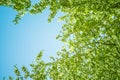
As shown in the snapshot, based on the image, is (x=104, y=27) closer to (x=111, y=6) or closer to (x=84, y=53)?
(x=84, y=53)

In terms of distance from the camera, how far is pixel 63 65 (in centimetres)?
1362

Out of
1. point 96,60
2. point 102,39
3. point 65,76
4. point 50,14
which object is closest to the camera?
point 50,14

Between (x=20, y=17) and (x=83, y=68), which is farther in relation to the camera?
(x=83, y=68)

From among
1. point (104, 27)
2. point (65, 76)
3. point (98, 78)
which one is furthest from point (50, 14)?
point (65, 76)

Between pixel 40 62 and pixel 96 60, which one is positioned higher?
pixel 40 62

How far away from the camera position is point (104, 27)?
10.9 metres

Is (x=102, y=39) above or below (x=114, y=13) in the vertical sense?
above

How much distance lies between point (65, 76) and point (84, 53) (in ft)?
6.82

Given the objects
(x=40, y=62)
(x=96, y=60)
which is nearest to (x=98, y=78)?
(x=96, y=60)

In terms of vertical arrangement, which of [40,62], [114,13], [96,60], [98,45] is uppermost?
[40,62]

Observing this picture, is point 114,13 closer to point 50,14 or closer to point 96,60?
point 50,14

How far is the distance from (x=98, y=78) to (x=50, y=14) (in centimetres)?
635

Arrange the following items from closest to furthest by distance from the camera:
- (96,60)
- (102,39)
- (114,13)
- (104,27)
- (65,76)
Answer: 1. (114,13)
2. (104,27)
3. (96,60)
4. (102,39)
5. (65,76)

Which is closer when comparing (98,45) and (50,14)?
(50,14)
